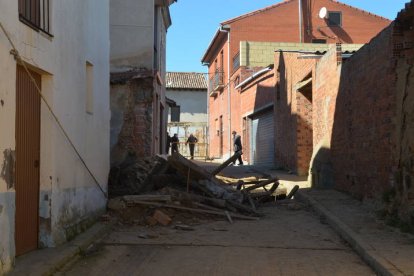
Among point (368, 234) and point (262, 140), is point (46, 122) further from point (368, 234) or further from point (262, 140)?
point (262, 140)

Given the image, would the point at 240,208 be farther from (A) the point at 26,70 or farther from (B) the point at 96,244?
(A) the point at 26,70

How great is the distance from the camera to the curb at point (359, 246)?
585cm

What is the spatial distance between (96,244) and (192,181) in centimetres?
409

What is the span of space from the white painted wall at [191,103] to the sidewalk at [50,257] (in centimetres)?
3944

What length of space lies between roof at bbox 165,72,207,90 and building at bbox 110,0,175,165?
33068mm

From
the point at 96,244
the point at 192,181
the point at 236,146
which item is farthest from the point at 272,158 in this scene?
the point at 96,244

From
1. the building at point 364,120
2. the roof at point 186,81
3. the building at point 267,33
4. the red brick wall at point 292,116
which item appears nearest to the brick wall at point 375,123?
the building at point 364,120

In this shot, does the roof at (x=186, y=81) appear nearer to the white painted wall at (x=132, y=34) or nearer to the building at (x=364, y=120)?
the building at (x=364, y=120)

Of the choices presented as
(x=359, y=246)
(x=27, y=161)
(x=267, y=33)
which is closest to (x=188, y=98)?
(x=267, y=33)

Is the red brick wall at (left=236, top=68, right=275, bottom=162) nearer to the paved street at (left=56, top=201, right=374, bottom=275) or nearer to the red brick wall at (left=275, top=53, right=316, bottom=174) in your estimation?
the red brick wall at (left=275, top=53, right=316, bottom=174)

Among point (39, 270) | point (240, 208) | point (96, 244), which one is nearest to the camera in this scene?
point (39, 270)

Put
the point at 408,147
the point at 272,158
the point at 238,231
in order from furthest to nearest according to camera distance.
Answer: the point at 272,158, the point at 238,231, the point at 408,147

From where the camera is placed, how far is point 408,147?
823 cm

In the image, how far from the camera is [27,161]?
6.41m
